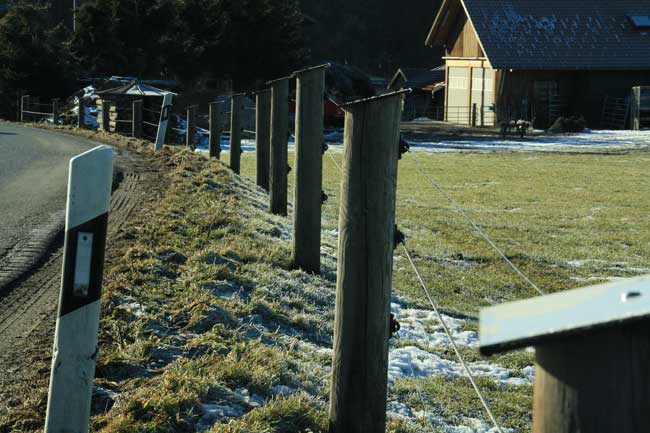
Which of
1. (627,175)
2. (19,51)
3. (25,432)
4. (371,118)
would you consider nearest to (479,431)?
(371,118)

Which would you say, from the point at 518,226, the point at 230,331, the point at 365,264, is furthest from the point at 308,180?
the point at 518,226

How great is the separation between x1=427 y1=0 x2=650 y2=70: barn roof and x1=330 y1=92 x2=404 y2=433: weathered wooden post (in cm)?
4034

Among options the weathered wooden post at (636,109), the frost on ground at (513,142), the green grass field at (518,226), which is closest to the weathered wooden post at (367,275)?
the green grass field at (518,226)

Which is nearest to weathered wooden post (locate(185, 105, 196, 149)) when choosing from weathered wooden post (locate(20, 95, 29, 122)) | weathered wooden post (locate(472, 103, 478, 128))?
weathered wooden post (locate(20, 95, 29, 122))

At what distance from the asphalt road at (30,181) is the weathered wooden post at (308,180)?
6.92 ft

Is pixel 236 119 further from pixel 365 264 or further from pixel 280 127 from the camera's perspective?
pixel 365 264

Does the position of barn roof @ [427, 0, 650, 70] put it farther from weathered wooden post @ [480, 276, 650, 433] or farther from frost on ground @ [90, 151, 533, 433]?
weathered wooden post @ [480, 276, 650, 433]

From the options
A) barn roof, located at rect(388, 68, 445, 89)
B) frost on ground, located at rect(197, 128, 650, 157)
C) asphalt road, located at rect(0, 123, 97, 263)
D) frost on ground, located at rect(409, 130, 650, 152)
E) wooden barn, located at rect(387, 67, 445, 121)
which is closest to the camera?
asphalt road, located at rect(0, 123, 97, 263)

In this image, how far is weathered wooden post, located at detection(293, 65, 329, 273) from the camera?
7.64 metres

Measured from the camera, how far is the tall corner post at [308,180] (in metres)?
7.64

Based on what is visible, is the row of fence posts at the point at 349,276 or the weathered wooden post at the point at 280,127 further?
the weathered wooden post at the point at 280,127

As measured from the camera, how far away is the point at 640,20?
154 feet

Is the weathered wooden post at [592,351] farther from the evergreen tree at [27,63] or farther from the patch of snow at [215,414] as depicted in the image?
the evergreen tree at [27,63]

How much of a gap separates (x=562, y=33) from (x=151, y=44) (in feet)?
61.6
